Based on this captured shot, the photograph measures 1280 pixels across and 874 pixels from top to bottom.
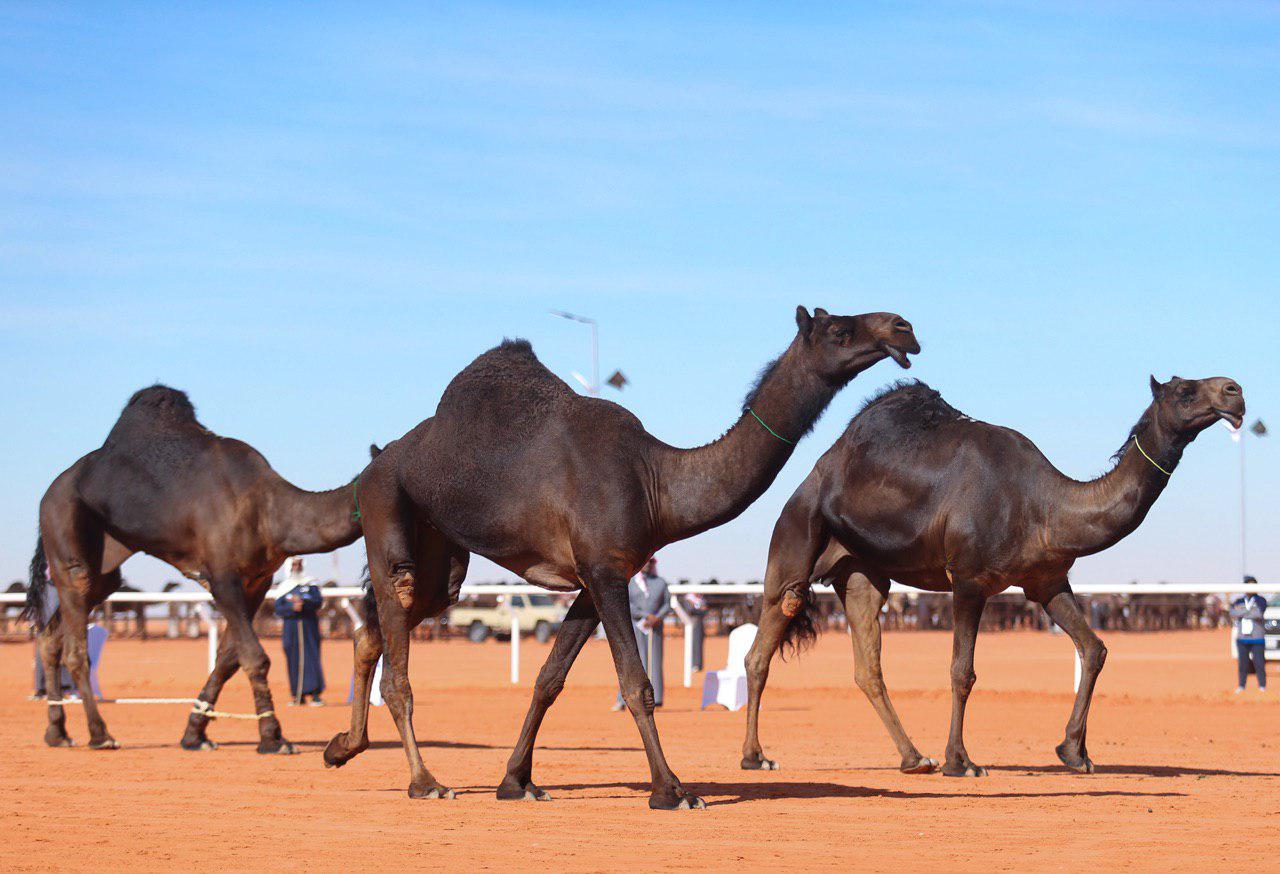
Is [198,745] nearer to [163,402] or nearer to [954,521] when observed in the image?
[163,402]

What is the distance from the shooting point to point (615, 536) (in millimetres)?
10023

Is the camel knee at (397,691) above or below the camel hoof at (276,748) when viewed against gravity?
above

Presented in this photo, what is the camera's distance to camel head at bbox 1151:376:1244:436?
12.0 m

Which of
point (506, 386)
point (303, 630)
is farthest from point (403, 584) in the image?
point (303, 630)

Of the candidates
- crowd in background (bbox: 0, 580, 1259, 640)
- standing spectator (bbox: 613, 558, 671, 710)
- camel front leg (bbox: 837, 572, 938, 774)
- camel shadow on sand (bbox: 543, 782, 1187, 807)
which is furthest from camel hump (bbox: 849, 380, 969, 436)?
crowd in background (bbox: 0, 580, 1259, 640)

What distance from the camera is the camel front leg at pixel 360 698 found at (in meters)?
11.2

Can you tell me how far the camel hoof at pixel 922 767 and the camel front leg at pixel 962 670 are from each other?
97mm

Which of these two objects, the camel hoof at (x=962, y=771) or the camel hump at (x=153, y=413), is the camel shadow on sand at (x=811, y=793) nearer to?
the camel hoof at (x=962, y=771)

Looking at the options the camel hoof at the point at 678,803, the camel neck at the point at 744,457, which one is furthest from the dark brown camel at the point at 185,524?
the camel hoof at the point at 678,803

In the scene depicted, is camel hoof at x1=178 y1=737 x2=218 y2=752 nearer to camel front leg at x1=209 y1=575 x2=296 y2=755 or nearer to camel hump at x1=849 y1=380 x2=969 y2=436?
camel front leg at x1=209 y1=575 x2=296 y2=755

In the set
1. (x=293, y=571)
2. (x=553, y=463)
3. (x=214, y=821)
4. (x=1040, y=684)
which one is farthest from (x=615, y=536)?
(x=1040, y=684)

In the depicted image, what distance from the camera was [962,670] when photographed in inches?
498

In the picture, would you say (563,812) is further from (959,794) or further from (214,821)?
(959,794)

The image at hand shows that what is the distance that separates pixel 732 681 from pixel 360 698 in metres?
10.4
